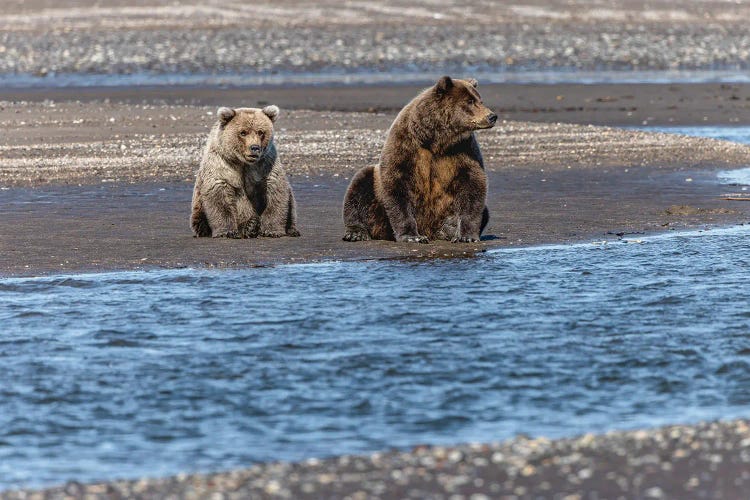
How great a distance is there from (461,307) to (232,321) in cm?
136

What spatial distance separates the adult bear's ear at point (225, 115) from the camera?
1054cm

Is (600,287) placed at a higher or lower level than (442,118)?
lower

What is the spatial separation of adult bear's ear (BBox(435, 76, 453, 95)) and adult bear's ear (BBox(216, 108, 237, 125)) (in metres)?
1.60

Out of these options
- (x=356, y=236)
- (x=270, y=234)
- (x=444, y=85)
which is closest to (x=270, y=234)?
(x=270, y=234)

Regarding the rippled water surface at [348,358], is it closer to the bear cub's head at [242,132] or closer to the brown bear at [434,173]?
the brown bear at [434,173]

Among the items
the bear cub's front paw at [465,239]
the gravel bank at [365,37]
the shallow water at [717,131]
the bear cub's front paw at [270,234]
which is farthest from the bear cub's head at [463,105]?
the gravel bank at [365,37]

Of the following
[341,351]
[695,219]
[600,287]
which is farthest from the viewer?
[695,219]

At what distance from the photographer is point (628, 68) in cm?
3212

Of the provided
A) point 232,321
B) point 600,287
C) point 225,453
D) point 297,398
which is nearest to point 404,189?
point 600,287

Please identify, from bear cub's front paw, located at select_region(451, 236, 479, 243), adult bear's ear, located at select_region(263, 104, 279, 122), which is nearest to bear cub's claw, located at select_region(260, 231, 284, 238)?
adult bear's ear, located at select_region(263, 104, 279, 122)

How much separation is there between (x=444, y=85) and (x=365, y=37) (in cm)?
2628

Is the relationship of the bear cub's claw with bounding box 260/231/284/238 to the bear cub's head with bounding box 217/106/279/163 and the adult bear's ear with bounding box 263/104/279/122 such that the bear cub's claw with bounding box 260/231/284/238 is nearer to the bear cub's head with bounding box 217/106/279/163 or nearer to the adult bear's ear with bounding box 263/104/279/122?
the bear cub's head with bounding box 217/106/279/163

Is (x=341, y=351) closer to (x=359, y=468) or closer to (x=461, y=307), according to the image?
(x=461, y=307)

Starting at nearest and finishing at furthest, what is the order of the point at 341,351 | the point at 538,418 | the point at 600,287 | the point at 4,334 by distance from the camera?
the point at 538,418, the point at 341,351, the point at 4,334, the point at 600,287
